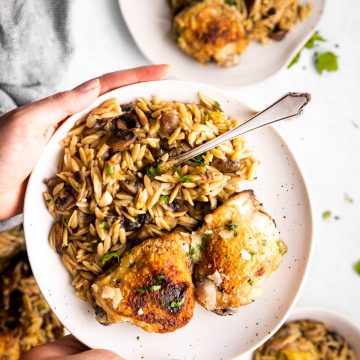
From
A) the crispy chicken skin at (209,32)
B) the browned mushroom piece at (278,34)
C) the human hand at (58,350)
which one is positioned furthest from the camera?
the browned mushroom piece at (278,34)

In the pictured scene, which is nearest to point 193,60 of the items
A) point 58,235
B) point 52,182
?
point 52,182

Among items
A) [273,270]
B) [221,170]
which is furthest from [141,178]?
[273,270]

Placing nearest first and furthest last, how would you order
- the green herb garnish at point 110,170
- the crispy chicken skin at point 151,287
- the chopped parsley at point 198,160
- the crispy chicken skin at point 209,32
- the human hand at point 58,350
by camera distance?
the crispy chicken skin at point 151,287
the green herb garnish at point 110,170
the chopped parsley at point 198,160
the human hand at point 58,350
the crispy chicken skin at point 209,32

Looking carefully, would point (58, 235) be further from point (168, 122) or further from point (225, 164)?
point (225, 164)

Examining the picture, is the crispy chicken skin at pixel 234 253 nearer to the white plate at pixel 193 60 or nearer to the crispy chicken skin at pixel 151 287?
the crispy chicken skin at pixel 151 287

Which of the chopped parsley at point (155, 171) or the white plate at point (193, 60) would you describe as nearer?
the chopped parsley at point (155, 171)

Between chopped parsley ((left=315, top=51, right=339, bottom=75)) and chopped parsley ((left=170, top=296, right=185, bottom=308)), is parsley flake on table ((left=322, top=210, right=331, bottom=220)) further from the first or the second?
chopped parsley ((left=170, top=296, right=185, bottom=308))

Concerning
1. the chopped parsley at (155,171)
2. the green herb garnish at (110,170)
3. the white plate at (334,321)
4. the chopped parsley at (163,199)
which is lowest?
the white plate at (334,321)

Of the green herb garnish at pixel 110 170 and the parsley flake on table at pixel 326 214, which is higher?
the green herb garnish at pixel 110 170

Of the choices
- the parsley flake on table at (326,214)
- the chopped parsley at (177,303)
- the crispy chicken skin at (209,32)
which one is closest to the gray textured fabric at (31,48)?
the crispy chicken skin at (209,32)
